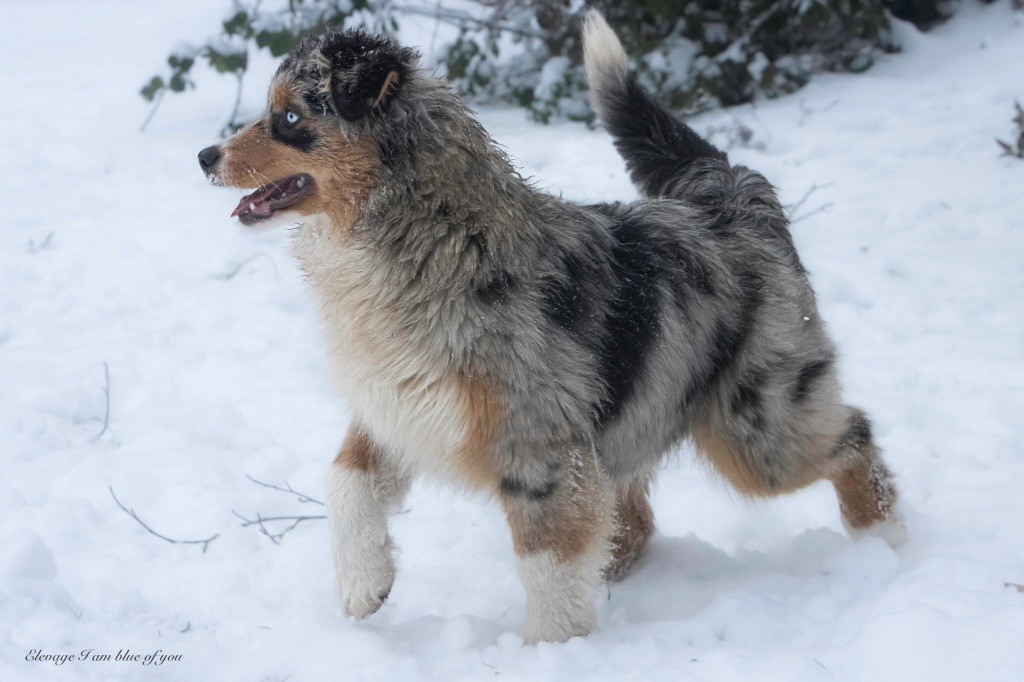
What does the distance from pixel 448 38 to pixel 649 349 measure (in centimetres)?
621

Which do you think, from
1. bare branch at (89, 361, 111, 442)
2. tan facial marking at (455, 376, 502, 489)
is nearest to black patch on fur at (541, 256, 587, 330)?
tan facial marking at (455, 376, 502, 489)

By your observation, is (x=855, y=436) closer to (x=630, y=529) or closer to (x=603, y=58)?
(x=630, y=529)

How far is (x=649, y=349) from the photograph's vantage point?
11.8ft

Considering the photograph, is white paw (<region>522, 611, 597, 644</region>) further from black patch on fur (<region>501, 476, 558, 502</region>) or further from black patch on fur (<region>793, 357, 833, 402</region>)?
black patch on fur (<region>793, 357, 833, 402</region>)

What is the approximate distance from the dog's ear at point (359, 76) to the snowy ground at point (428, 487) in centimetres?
94

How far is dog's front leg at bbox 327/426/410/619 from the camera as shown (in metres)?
3.54

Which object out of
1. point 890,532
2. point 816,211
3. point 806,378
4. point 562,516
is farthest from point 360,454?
point 816,211

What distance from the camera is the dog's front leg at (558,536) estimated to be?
3312 millimetres

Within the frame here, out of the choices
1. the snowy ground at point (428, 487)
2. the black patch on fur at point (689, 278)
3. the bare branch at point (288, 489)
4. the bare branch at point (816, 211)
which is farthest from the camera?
the bare branch at point (816, 211)

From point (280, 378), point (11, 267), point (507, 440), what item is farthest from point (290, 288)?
point (507, 440)

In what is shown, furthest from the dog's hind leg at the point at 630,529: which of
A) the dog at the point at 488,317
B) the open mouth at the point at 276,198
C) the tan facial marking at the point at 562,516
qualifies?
the open mouth at the point at 276,198

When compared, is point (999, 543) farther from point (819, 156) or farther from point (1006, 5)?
point (1006, 5)

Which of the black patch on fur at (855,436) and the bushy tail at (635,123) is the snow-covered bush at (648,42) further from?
the black patch on fur at (855,436)

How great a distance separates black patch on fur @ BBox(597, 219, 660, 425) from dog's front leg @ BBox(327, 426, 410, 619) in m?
0.87
